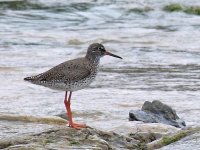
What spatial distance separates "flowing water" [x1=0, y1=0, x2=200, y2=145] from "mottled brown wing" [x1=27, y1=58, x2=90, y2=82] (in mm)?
1768

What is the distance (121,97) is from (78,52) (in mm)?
5950

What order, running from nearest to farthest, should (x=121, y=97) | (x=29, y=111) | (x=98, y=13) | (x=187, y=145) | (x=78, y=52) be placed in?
(x=187, y=145) < (x=29, y=111) < (x=121, y=97) < (x=78, y=52) < (x=98, y=13)

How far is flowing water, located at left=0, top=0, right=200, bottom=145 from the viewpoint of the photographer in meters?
12.1

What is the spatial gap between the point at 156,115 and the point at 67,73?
92.1 inches

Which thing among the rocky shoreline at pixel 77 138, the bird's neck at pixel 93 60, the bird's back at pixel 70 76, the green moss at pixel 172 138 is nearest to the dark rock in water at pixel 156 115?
the rocky shoreline at pixel 77 138

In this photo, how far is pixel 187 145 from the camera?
7.24 metres

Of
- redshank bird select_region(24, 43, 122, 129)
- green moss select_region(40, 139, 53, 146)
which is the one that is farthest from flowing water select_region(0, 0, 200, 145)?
green moss select_region(40, 139, 53, 146)

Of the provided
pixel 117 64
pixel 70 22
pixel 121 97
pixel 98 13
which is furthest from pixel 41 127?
pixel 98 13

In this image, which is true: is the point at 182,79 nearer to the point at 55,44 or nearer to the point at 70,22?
the point at 55,44

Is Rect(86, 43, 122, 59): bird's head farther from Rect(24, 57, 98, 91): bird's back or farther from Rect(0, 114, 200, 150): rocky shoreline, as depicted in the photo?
Rect(0, 114, 200, 150): rocky shoreline

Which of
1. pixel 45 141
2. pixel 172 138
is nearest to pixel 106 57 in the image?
pixel 172 138

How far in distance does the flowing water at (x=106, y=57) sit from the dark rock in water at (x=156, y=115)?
0.31 metres

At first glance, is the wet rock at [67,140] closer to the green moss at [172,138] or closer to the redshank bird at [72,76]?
the green moss at [172,138]

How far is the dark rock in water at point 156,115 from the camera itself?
33.2 ft
